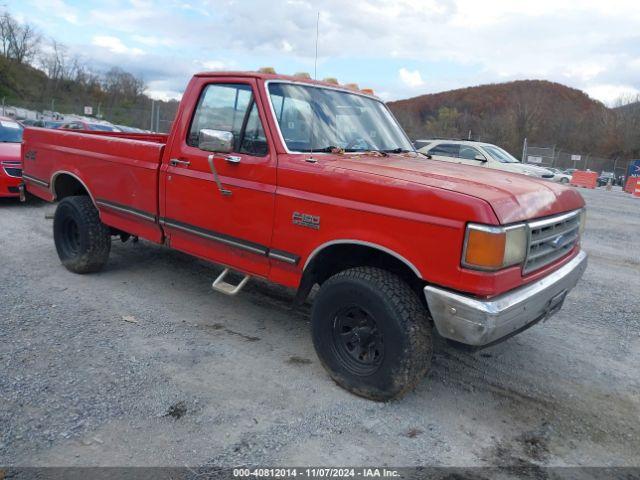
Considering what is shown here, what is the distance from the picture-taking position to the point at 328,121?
4094 mm

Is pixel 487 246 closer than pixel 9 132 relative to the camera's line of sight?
Yes

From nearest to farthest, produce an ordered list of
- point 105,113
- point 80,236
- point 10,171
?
point 80,236
point 10,171
point 105,113

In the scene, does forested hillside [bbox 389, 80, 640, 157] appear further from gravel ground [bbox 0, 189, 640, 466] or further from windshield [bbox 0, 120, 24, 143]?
gravel ground [bbox 0, 189, 640, 466]

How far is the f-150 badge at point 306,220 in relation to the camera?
3.43 m

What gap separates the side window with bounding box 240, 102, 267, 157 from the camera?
151 inches

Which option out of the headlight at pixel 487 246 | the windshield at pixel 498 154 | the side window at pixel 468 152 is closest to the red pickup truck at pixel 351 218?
the headlight at pixel 487 246

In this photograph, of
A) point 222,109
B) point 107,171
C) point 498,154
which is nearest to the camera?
point 222,109

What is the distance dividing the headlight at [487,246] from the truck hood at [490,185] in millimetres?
82

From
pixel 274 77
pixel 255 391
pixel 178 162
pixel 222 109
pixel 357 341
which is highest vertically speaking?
pixel 274 77

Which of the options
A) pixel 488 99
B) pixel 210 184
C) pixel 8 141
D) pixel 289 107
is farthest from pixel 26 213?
pixel 488 99

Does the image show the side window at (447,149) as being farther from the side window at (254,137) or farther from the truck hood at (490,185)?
the side window at (254,137)

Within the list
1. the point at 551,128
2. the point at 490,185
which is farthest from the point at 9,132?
the point at 551,128

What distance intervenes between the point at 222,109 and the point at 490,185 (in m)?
2.26

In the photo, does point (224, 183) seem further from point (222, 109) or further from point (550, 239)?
point (550, 239)
